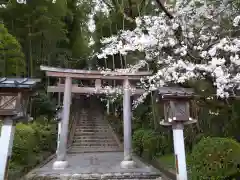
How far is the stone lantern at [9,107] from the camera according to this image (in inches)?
195

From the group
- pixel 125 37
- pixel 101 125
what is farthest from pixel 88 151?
pixel 125 37

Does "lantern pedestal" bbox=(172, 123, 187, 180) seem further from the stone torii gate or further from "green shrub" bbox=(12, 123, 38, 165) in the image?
"green shrub" bbox=(12, 123, 38, 165)

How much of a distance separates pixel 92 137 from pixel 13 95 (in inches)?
374

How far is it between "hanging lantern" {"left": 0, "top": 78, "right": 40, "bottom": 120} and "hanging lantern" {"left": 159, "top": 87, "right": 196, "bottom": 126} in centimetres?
301

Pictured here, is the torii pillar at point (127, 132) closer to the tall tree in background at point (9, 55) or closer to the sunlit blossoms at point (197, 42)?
the sunlit blossoms at point (197, 42)

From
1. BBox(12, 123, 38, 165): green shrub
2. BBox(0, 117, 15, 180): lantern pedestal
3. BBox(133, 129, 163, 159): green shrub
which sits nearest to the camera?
BBox(0, 117, 15, 180): lantern pedestal

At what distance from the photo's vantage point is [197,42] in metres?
5.79

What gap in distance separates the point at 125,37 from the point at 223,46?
2.61 m

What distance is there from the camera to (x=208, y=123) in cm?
811

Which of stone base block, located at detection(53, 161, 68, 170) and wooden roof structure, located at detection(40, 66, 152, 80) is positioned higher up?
wooden roof structure, located at detection(40, 66, 152, 80)

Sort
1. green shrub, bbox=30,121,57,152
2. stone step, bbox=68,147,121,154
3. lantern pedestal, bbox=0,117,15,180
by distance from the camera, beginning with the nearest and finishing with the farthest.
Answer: lantern pedestal, bbox=0,117,15,180
green shrub, bbox=30,121,57,152
stone step, bbox=68,147,121,154

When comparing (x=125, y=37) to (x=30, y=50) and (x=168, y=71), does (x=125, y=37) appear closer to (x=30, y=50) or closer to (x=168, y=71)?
(x=168, y=71)

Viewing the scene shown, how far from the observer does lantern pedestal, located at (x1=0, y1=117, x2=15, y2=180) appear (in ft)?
15.9

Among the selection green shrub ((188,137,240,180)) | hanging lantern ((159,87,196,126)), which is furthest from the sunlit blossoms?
green shrub ((188,137,240,180))
